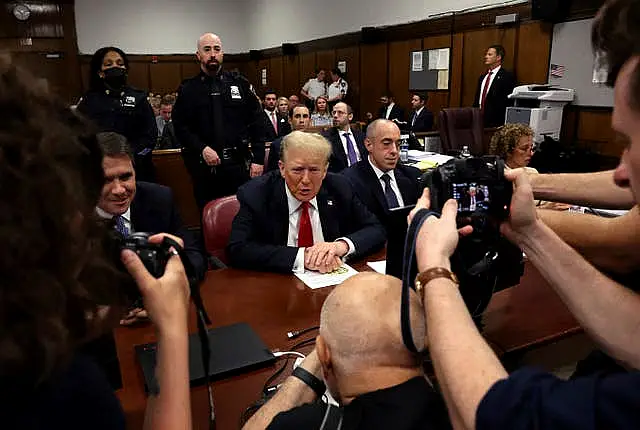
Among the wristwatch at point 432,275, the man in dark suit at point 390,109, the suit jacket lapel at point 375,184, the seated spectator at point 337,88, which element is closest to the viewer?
the wristwatch at point 432,275

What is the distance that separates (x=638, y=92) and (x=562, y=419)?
1.55 ft

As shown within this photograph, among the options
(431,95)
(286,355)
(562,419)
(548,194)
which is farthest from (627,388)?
(431,95)

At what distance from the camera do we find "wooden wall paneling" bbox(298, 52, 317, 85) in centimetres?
1145

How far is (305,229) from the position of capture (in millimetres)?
2584

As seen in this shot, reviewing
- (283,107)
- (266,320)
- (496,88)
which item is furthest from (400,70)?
(266,320)

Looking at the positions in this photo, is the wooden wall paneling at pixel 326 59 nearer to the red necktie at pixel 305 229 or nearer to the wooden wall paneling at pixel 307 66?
the wooden wall paneling at pixel 307 66

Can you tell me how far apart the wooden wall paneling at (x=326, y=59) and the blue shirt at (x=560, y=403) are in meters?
10.5

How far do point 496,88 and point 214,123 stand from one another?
4358 millimetres

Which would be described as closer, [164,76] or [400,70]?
[400,70]

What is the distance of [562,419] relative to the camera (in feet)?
2.27

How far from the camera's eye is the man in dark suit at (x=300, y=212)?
7.99 feet

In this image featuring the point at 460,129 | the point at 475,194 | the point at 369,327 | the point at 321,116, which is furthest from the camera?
the point at 321,116

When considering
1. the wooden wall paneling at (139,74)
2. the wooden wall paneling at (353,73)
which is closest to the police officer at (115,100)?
the wooden wall paneling at (353,73)

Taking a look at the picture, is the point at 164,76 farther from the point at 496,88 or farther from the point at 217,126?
the point at 217,126
